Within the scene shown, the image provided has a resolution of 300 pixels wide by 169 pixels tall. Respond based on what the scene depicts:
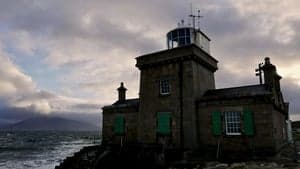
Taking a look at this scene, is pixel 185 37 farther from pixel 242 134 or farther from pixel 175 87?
pixel 242 134

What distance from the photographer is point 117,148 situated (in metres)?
18.4

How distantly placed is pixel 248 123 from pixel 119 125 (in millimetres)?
10929

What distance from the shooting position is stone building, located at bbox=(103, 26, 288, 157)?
52.3 feet

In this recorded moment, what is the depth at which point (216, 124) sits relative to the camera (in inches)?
671

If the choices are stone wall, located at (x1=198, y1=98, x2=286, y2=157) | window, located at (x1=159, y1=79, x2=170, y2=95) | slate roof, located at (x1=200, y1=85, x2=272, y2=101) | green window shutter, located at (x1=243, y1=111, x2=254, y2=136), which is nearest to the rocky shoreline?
stone wall, located at (x1=198, y1=98, x2=286, y2=157)

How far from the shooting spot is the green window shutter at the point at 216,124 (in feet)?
55.4

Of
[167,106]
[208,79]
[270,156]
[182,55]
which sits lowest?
[270,156]

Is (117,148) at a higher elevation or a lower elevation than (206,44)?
lower

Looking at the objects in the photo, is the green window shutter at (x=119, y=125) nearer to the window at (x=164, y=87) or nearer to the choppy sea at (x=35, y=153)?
the window at (x=164, y=87)

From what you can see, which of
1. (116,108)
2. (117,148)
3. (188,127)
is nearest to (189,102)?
(188,127)

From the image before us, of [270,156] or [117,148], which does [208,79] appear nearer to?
[270,156]

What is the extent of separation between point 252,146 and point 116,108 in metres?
11.9

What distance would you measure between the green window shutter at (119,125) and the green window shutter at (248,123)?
406 inches

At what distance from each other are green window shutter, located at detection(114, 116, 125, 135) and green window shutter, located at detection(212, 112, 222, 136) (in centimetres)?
829
